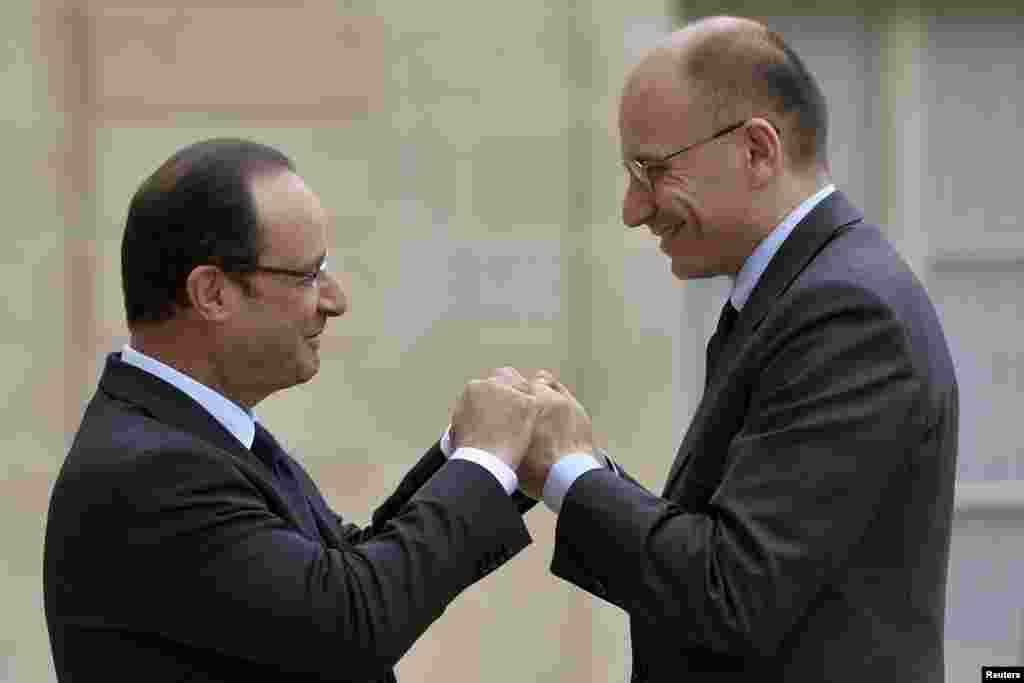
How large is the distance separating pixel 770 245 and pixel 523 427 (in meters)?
0.46

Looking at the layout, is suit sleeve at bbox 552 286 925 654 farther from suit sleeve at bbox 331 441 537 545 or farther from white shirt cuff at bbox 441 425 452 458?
suit sleeve at bbox 331 441 537 545

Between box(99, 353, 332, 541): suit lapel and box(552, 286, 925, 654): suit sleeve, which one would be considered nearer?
box(552, 286, 925, 654): suit sleeve

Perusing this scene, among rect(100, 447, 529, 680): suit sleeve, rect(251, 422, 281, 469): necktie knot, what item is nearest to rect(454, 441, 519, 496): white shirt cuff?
rect(100, 447, 529, 680): suit sleeve

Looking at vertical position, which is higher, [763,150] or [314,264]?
[763,150]

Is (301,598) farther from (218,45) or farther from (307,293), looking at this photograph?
(218,45)

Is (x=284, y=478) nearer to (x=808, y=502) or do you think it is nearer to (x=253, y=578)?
(x=253, y=578)

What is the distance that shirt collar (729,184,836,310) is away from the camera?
120 inches

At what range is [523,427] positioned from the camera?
305 cm

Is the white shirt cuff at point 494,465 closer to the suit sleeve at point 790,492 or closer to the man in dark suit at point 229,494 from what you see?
the man in dark suit at point 229,494

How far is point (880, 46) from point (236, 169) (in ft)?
9.38

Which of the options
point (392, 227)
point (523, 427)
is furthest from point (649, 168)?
point (392, 227)

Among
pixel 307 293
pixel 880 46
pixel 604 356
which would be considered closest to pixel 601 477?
pixel 307 293

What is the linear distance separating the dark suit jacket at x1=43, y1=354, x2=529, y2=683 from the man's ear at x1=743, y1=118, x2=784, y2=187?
0.65 m

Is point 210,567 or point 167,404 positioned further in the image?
point 167,404
